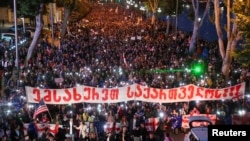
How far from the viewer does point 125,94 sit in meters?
15.7

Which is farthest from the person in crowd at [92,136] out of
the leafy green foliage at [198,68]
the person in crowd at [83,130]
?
the leafy green foliage at [198,68]

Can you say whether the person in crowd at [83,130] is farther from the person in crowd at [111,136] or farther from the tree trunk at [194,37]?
the tree trunk at [194,37]

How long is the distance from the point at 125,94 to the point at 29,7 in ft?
37.4

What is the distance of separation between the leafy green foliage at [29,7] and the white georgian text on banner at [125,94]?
1057 cm

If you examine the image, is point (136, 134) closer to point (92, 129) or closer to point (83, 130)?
point (92, 129)

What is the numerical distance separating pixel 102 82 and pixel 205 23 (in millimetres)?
27450

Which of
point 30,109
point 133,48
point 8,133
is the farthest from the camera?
point 133,48

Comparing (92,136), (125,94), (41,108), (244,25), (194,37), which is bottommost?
(92,136)

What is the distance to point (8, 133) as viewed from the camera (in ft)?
45.6

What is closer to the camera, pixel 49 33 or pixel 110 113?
pixel 110 113

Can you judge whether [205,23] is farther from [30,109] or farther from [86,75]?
[30,109]

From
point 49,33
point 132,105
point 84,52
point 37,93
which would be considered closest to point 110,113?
point 132,105

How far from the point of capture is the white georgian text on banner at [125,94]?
15.2 m

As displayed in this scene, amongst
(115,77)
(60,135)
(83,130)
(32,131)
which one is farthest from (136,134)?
(115,77)
